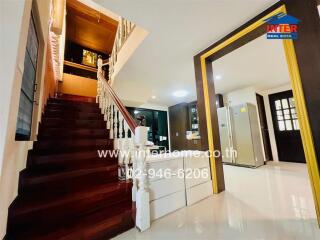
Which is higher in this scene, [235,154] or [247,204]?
[235,154]

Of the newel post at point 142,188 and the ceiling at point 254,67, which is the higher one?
the ceiling at point 254,67

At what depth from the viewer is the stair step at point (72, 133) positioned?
216 cm

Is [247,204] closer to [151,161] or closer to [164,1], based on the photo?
[151,161]

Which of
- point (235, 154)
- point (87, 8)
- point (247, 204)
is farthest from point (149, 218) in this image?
point (87, 8)

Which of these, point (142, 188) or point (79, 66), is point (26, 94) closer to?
point (142, 188)

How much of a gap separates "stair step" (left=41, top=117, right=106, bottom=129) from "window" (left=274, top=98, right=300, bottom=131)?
540 centimetres

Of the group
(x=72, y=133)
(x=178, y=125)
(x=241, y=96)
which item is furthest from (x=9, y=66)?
(x=178, y=125)

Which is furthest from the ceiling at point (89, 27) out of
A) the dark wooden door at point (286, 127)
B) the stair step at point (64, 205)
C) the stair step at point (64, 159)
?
the dark wooden door at point (286, 127)

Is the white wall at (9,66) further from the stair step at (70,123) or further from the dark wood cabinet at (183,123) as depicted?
the dark wood cabinet at (183,123)

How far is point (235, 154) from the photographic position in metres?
4.30

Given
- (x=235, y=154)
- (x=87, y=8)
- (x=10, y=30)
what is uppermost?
(x=87, y=8)

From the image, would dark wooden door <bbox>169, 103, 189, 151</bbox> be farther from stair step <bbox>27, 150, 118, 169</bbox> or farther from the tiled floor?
stair step <bbox>27, 150, 118, 169</bbox>

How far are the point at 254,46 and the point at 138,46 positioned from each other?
2.01 meters

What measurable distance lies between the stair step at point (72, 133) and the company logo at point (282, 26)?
109 inches
